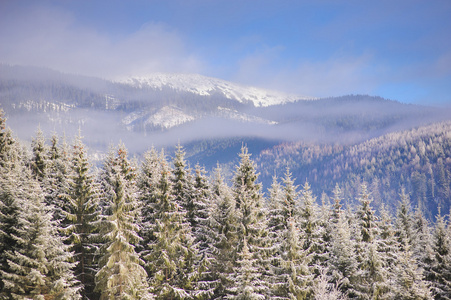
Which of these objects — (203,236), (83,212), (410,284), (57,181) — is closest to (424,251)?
(410,284)

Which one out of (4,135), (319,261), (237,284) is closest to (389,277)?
(319,261)

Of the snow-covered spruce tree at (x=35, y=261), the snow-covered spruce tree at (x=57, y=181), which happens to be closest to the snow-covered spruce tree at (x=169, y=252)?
the snow-covered spruce tree at (x=35, y=261)

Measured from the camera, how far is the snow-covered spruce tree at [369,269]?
29.6 meters

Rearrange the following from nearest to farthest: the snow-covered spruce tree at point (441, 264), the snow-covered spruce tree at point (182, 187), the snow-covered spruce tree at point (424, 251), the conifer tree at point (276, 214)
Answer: the conifer tree at point (276, 214), the snow-covered spruce tree at point (182, 187), the snow-covered spruce tree at point (441, 264), the snow-covered spruce tree at point (424, 251)

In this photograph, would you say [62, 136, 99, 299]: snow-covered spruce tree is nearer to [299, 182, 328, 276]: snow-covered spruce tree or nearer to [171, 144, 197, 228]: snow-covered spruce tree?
[171, 144, 197, 228]: snow-covered spruce tree

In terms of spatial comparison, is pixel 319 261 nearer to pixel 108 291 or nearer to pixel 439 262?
pixel 439 262

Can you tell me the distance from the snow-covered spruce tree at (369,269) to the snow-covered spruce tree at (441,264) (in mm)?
6159

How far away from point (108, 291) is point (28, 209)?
8.50 meters

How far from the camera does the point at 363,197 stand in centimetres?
3278

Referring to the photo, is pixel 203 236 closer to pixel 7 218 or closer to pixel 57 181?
pixel 7 218

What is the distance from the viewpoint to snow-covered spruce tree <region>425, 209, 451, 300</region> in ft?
107

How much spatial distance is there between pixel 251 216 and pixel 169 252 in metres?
7.61

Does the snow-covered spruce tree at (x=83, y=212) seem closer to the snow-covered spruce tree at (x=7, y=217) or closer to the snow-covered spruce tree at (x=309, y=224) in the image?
the snow-covered spruce tree at (x=7, y=217)

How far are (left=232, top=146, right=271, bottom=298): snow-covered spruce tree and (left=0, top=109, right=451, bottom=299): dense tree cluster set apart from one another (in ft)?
0.32
